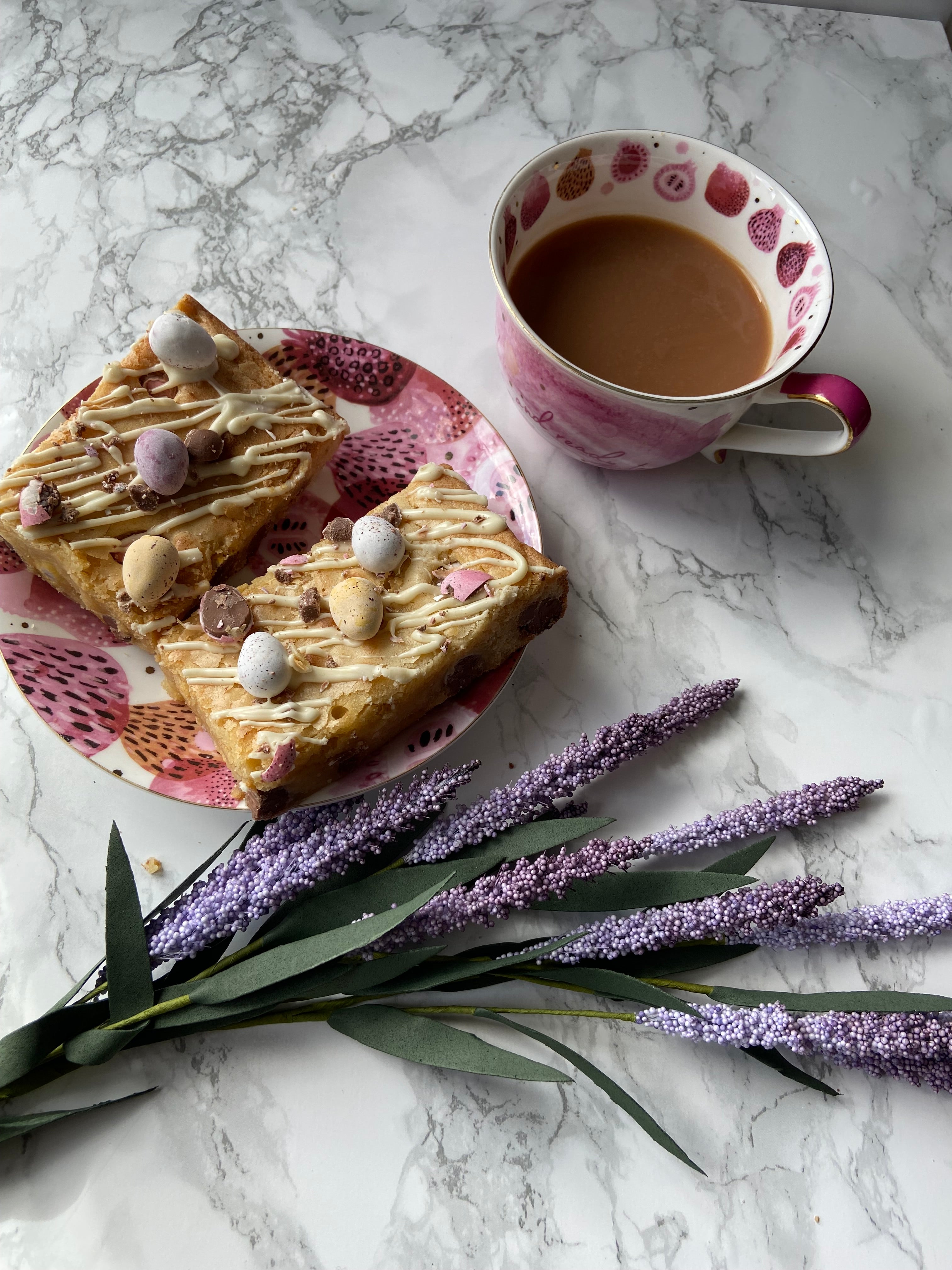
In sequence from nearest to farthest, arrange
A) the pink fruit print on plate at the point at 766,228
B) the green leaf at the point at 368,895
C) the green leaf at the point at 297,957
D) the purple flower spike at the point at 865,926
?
the green leaf at the point at 297,957 → the green leaf at the point at 368,895 → the purple flower spike at the point at 865,926 → the pink fruit print on plate at the point at 766,228

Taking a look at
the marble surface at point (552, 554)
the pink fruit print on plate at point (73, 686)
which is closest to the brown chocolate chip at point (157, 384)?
the marble surface at point (552, 554)

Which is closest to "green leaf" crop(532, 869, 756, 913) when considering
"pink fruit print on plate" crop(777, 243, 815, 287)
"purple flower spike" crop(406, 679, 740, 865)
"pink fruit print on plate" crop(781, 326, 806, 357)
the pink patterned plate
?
"purple flower spike" crop(406, 679, 740, 865)

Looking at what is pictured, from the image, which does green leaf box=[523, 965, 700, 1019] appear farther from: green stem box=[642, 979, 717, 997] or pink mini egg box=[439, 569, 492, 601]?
pink mini egg box=[439, 569, 492, 601]

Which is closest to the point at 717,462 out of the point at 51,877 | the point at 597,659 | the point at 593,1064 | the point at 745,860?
the point at 597,659

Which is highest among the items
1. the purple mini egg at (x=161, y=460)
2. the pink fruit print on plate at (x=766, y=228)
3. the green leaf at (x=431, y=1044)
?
the purple mini egg at (x=161, y=460)

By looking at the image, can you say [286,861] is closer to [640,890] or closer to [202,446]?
[640,890]

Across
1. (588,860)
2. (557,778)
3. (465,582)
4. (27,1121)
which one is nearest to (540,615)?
(465,582)

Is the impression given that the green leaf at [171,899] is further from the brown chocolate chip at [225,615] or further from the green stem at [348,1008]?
the brown chocolate chip at [225,615]
